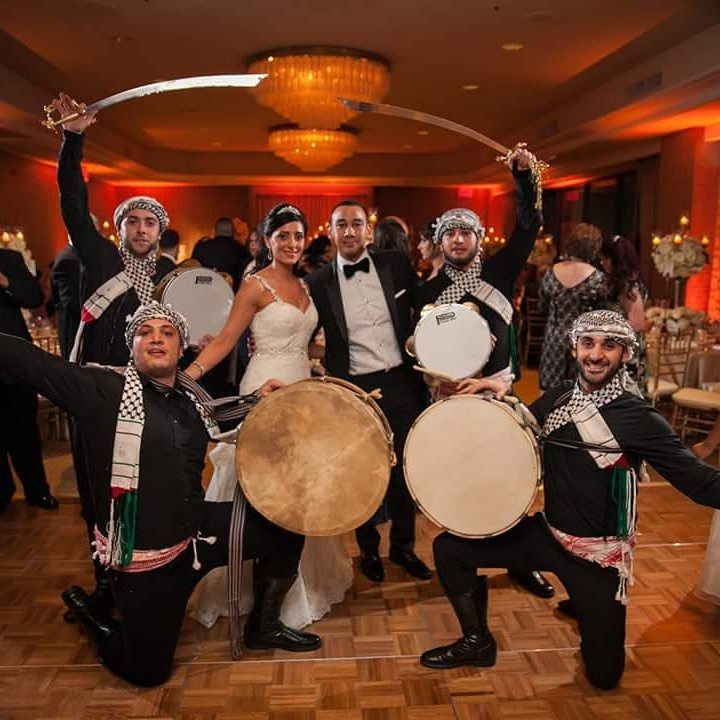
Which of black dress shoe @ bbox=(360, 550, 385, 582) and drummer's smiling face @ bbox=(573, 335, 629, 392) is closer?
drummer's smiling face @ bbox=(573, 335, 629, 392)

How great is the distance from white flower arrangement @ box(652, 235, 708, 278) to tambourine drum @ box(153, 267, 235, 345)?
15.4 feet

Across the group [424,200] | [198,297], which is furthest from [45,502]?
[424,200]

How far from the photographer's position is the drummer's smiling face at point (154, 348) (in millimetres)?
2377

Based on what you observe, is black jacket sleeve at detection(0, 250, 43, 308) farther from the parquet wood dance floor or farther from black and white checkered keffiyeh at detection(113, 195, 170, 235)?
the parquet wood dance floor

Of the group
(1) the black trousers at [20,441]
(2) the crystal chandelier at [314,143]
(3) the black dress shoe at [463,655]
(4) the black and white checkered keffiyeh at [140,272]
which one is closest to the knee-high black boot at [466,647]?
(3) the black dress shoe at [463,655]

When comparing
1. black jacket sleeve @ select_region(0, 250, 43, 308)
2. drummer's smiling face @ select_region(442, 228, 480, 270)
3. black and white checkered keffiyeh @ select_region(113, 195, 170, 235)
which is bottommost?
black jacket sleeve @ select_region(0, 250, 43, 308)

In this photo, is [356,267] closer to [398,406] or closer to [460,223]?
[460,223]

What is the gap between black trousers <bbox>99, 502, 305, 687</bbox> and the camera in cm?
241

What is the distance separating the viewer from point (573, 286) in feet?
13.3

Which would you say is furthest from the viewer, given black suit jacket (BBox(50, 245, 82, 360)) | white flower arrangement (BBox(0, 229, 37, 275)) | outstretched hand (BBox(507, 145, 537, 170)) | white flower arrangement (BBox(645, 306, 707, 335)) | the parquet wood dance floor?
white flower arrangement (BBox(645, 306, 707, 335))

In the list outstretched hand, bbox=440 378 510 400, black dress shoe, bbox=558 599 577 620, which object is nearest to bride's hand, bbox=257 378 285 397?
outstretched hand, bbox=440 378 510 400

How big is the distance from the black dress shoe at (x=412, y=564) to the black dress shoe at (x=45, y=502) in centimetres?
187

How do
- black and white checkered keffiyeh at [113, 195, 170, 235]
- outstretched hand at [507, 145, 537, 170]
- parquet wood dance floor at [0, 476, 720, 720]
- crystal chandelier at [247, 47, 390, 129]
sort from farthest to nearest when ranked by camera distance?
crystal chandelier at [247, 47, 390, 129], black and white checkered keffiyeh at [113, 195, 170, 235], outstretched hand at [507, 145, 537, 170], parquet wood dance floor at [0, 476, 720, 720]

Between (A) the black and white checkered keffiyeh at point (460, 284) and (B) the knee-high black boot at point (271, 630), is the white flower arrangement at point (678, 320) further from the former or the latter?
(B) the knee-high black boot at point (271, 630)
